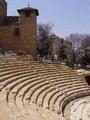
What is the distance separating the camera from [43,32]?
4828 centimetres

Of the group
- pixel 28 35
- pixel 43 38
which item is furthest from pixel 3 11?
pixel 43 38

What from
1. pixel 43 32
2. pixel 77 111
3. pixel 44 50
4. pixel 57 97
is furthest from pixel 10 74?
pixel 43 32

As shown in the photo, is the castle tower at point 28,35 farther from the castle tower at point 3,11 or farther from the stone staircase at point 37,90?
the stone staircase at point 37,90

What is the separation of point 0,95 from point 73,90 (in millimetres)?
10181

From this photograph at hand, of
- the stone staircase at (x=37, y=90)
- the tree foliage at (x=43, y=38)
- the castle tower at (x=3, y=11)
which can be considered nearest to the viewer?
the stone staircase at (x=37, y=90)

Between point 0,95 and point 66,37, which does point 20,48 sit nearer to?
point 0,95

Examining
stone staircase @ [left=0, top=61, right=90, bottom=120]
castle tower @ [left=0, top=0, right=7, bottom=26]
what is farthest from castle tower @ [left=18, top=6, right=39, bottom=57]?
stone staircase @ [left=0, top=61, right=90, bottom=120]

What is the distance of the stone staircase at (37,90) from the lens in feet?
38.7

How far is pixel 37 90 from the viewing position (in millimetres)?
17984

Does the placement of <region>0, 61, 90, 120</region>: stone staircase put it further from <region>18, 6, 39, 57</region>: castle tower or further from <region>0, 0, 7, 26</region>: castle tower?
<region>0, 0, 7, 26</region>: castle tower

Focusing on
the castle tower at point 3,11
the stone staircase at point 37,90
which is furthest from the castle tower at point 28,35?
the stone staircase at point 37,90

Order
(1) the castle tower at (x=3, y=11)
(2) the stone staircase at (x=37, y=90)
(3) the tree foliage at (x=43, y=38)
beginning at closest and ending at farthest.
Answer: (2) the stone staircase at (x=37, y=90), (1) the castle tower at (x=3, y=11), (3) the tree foliage at (x=43, y=38)

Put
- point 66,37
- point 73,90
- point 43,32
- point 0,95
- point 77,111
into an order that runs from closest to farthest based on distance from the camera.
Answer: point 0,95, point 77,111, point 73,90, point 43,32, point 66,37

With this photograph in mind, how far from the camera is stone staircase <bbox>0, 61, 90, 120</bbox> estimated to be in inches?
465
